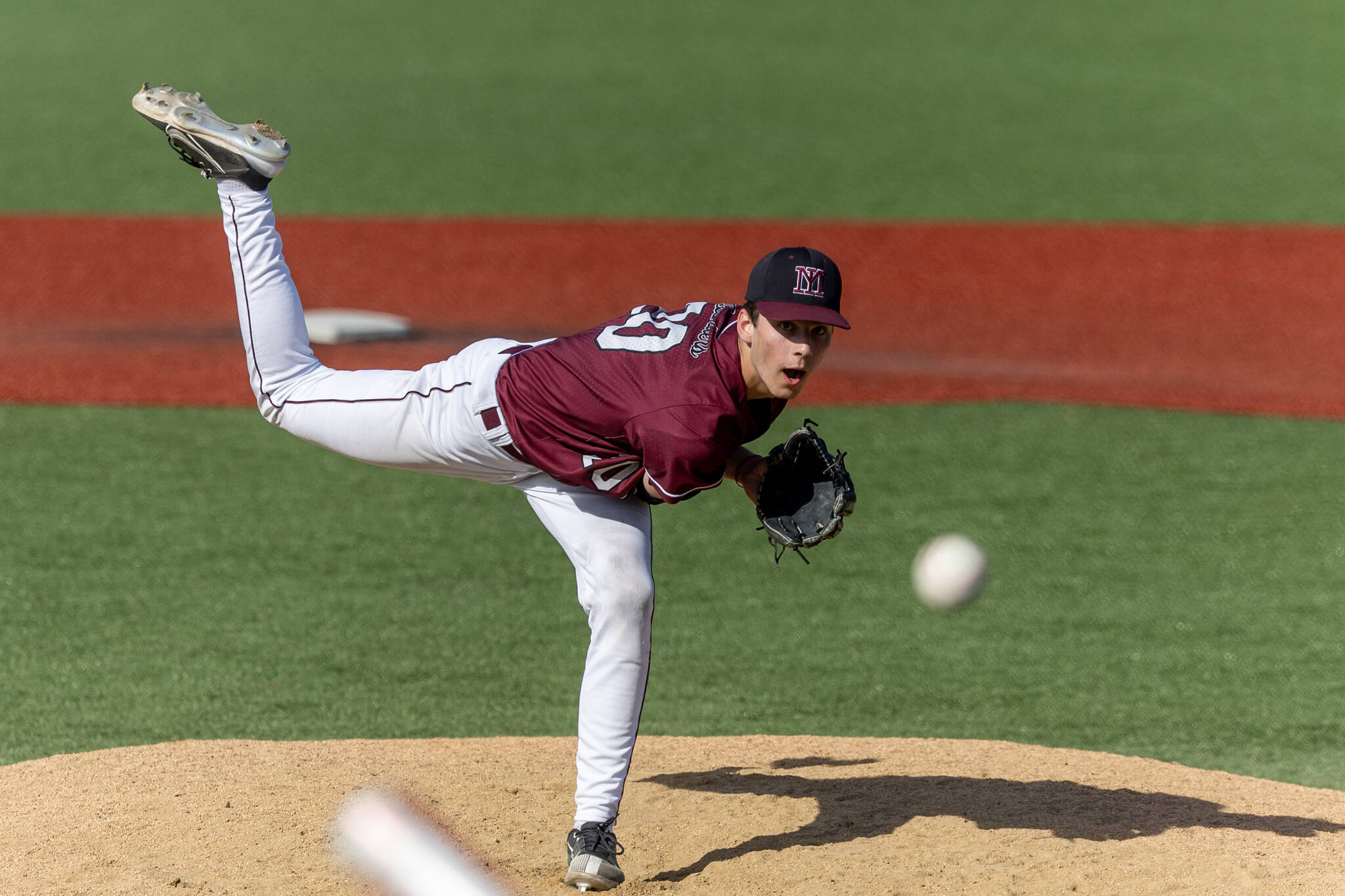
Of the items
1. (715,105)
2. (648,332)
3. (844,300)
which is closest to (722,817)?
(648,332)

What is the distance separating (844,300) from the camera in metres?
10.5

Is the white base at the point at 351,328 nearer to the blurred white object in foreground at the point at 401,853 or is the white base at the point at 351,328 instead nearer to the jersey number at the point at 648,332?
the blurred white object in foreground at the point at 401,853

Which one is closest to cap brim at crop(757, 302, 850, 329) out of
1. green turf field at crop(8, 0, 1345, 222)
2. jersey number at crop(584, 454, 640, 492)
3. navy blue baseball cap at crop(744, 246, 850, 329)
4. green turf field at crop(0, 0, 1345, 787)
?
navy blue baseball cap at crop(744, 246, 850, 329)

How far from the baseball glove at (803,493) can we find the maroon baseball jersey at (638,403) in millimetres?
101

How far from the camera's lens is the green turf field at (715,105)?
43.2 feet

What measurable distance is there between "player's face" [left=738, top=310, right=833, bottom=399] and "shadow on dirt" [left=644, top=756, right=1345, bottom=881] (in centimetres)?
123

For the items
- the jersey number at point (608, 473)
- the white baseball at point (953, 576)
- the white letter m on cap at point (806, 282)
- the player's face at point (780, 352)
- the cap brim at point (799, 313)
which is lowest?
the white baseball at point (953, 576)

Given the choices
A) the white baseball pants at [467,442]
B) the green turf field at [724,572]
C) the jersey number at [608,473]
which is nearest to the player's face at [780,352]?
the jersey number at [608,473]

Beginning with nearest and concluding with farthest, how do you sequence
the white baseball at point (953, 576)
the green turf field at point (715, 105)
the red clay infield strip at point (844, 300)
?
1. the white baseball at point (953, 576)
2. the red clay infield strip at point (844, 300)
3. the green turf field at point (715, 105)

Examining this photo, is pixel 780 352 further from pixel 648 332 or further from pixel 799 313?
pixel 648 332

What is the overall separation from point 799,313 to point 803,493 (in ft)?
1.75

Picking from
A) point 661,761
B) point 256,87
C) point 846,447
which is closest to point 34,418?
point 846,447

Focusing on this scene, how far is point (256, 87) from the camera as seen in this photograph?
51.1ft

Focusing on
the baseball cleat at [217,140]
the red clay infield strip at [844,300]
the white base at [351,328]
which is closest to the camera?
the baseball cleat at [217,140]
